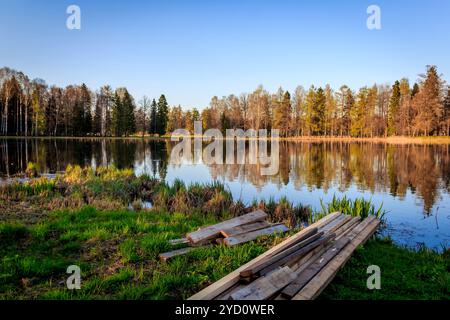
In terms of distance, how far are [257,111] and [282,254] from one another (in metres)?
77.8

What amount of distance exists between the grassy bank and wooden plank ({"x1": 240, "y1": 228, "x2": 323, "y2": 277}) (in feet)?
2.32

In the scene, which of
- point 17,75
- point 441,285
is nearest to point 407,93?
point 441,285

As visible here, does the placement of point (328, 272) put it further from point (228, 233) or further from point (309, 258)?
A: point (228, 233)

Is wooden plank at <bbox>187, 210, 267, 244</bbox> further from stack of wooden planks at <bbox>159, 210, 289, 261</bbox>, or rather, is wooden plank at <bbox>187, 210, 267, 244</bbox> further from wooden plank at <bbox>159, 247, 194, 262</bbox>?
wooden plank at <bbox>159, 247, 194, 262</bbox>

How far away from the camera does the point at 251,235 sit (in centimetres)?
724

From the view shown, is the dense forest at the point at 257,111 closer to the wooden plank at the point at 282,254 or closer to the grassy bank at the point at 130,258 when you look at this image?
the grassy bank at the point at 130,258

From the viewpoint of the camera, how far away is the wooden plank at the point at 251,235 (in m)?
6.67

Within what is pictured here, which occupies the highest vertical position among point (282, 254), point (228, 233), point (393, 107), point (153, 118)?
point (393, 107)

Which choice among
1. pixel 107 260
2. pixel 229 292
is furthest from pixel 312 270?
pixel 107 260

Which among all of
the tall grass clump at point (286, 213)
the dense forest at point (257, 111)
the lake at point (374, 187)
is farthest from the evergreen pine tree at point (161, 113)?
the tall grass clump at point (286, 213)

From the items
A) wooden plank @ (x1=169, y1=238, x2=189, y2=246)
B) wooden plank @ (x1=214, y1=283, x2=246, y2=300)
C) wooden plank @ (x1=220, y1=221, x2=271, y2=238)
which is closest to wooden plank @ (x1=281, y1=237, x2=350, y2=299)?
wooden plank @ (x1=214, y1=283, x2=246, y2=300)

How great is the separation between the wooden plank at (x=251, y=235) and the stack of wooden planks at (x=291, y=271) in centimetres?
123

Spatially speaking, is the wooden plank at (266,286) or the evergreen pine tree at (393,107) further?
the evergreen pine tree at (393,107)
